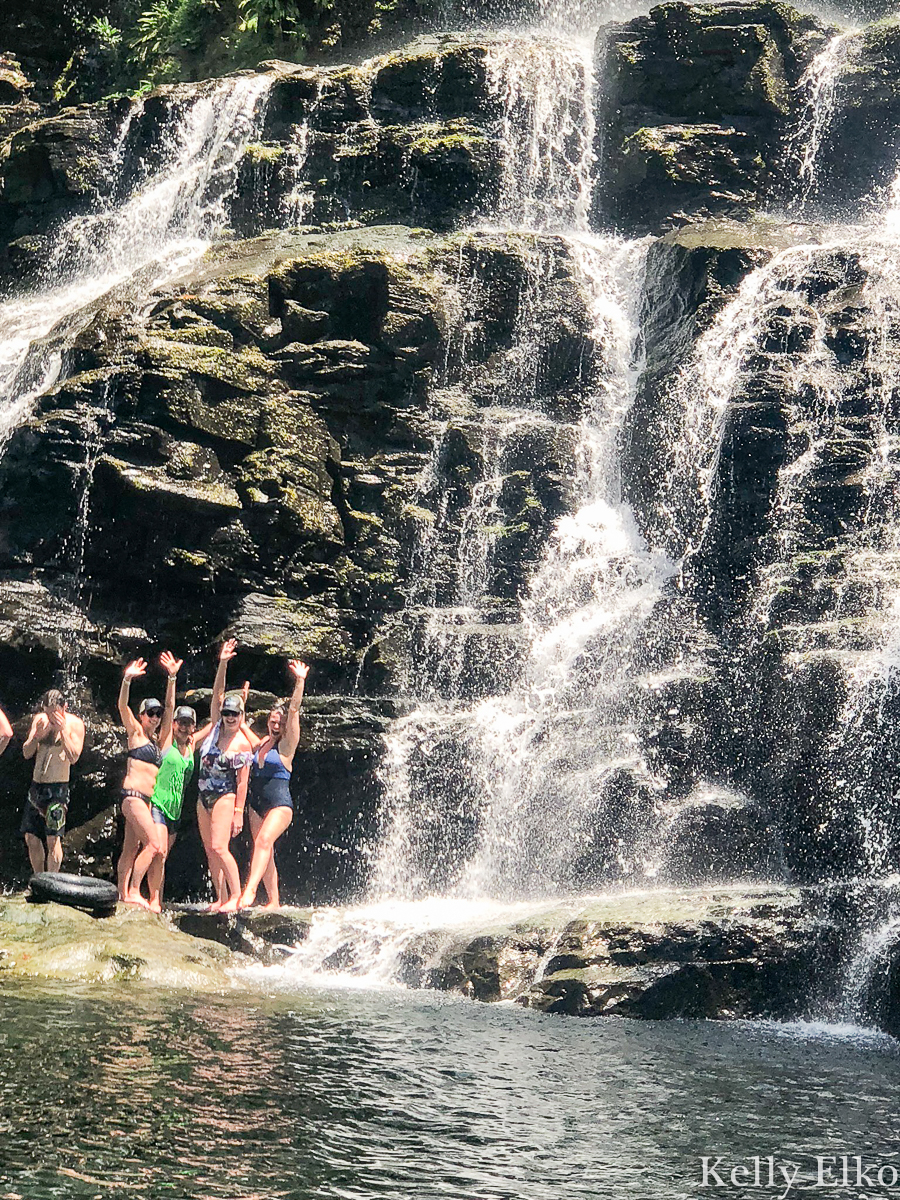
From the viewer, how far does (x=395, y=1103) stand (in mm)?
7156

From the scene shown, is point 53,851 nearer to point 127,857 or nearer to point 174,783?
point 127,857

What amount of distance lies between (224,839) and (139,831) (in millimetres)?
794

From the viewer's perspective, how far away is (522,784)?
1482 cm

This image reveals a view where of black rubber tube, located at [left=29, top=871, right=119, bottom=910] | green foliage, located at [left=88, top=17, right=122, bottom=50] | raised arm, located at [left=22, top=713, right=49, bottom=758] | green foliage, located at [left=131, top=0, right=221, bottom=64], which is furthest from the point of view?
green foliage, located at [left=88, top=17, right=122, bottom=50]

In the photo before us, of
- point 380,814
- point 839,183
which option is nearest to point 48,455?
point 380,814

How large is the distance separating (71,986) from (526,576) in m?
9.06

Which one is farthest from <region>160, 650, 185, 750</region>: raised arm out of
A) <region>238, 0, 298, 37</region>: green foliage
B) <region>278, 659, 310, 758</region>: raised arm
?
<region>238, 0, 298, 37</region>: green foliage

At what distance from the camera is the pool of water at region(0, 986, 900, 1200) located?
5.92m

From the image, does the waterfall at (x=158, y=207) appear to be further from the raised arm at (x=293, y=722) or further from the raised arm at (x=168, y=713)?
the raised arm at (x=293, y=722)

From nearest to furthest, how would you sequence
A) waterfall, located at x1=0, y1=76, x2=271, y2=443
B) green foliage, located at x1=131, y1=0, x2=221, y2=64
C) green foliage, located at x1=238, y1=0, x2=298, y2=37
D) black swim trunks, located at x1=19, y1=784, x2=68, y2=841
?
black swim trunks, located at x1=19, y1=784, x2=68, y2=841 → waterfall, located at x1=0, y1=76, x2=271, y2=443 → green foliage, located at x1=238, y1=0, x2=298, y2=37 → green foliage, located at x1=131, y1=0, x2=221, y2=64

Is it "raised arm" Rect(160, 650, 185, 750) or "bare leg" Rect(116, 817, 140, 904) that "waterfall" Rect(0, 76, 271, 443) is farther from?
"bare leg" Rect(116, 817, 140, 904)

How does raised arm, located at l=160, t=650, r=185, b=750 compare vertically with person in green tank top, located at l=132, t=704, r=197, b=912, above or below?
above

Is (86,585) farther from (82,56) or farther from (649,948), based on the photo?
(82,56)

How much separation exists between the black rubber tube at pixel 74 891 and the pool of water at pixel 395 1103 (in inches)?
70.6
